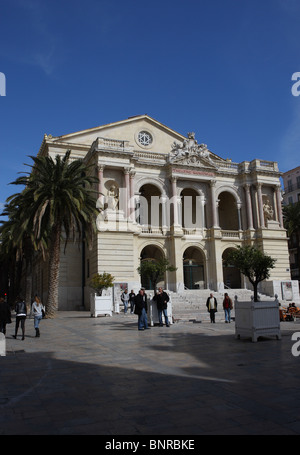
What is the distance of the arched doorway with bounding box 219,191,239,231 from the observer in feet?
146

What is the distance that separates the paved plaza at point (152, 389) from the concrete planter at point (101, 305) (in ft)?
42.2

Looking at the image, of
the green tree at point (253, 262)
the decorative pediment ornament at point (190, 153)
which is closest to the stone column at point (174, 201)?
the decorative pediment ornament at point (190, 153)

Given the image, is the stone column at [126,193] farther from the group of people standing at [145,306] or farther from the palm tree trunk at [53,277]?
the group of people standing at [145,306]

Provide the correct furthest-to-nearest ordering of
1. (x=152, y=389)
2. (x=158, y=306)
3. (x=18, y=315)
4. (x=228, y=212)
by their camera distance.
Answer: (x=228, y=212), (x=158, y=306), (x=18, y=315), (x=152, y=389)

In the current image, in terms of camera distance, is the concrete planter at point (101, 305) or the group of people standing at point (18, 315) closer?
the group of people standing at point (18, 315)

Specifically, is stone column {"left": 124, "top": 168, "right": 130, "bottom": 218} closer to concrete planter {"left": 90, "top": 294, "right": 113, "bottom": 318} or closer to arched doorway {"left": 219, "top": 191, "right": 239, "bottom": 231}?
concrete planter {"left": 90, "top": 294, "right": 113, "bottom": 318}

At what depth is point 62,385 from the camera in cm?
737

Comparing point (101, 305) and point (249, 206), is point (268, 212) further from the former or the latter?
point (101, 305)

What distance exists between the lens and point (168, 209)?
39531mm

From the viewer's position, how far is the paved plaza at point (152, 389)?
5.04 meters

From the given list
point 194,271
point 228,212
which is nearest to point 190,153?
point 228,212

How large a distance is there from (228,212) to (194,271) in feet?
28.5
